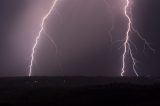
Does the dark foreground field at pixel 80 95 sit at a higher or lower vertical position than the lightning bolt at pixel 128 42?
lower

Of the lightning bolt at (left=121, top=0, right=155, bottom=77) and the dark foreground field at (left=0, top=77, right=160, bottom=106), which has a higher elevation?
the lightning bolt at (left=121, top=0, right=155, bottom=77)

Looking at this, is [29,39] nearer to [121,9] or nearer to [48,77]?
[48,77]

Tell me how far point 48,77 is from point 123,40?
5.11 metres

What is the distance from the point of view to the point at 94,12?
28625mm

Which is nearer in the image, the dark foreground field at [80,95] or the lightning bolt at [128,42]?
the dark foreground field at [80,95]

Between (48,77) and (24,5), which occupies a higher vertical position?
(24,5)

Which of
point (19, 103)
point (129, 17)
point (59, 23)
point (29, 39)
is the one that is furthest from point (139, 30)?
point (19, 103)

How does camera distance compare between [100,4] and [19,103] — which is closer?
[19,103]

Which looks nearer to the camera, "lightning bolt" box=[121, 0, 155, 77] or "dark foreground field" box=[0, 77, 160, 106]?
"dark foreground field" box=[0, 77, 160, 106]

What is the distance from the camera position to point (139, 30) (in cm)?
2817

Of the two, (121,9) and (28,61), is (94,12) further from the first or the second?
(28,61)

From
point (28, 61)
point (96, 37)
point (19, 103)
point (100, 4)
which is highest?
point (100, 4)

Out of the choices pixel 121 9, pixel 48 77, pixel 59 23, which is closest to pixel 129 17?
pixel 121 9

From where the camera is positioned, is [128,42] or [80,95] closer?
[80,95]
